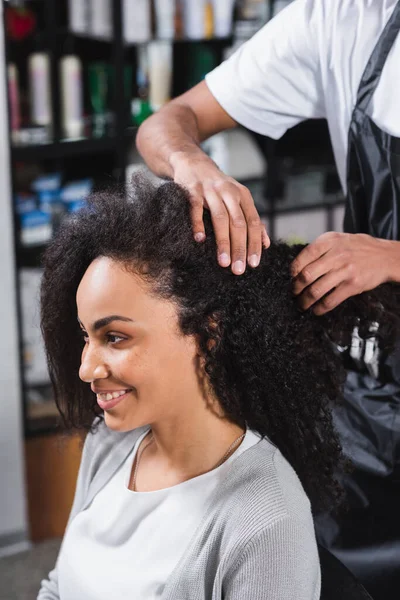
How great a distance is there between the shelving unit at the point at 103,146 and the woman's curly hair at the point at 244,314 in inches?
58.6

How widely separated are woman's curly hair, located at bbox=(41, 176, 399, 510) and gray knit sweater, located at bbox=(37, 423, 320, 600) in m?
0.07

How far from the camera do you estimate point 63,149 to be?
9.26 ft

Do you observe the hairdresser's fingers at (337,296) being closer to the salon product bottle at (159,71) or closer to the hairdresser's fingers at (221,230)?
the hairdresser's fingers at (221,230)

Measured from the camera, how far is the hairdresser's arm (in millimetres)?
1187

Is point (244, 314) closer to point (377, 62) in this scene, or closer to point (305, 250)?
point (305, 250)

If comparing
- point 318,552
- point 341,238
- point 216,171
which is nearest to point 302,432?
point 318,552

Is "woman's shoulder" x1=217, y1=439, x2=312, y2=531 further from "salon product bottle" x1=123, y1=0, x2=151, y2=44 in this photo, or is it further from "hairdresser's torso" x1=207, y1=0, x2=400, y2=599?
"salon product bottle" x1=123, y1=0, x2=151, y2=44

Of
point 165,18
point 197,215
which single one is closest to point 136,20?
point 165,18

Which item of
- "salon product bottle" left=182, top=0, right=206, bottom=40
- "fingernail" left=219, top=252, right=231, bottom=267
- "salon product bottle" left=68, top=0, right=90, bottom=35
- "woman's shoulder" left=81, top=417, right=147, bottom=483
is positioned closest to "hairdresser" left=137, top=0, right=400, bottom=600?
"fingernail" left=219, top=252, right=231, bottom=267

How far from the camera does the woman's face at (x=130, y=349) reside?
3.93ft

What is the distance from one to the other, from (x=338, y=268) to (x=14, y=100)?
1.83m

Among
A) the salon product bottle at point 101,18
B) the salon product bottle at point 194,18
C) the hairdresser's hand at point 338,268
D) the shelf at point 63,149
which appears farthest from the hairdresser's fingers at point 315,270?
the salon product bottle at point 194,18

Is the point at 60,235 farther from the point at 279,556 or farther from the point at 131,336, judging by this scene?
the point at 279,556

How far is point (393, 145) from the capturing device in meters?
1.43
